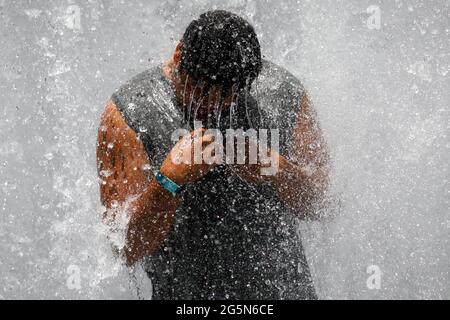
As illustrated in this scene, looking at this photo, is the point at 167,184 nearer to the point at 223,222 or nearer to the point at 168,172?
the point at 168,172

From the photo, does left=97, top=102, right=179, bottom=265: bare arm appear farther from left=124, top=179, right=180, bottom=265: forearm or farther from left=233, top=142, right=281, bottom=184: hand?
left=233, top=142, right=281, bottom=184: hand

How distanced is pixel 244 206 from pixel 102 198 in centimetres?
33

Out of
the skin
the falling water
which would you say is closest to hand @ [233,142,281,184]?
the skin

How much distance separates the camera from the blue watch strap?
1931 millimetres

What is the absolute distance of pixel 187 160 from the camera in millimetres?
1900

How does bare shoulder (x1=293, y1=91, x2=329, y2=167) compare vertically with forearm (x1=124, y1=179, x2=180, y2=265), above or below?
above

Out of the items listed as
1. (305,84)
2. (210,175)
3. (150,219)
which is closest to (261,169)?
(210,175)

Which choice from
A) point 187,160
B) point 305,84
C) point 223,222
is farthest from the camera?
point 305,84

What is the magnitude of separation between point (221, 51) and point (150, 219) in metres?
0.39

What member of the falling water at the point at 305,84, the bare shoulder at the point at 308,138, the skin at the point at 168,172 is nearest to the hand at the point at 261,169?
the skin at the point at 168,172

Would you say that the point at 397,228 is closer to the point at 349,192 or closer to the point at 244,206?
the point at 349,192

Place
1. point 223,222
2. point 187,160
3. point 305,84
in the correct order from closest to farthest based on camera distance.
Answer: point 187,160
point 223,222
point 305,84

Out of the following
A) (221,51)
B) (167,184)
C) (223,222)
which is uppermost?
(221,51)

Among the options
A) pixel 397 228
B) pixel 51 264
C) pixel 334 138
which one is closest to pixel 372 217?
pixel 397 228
